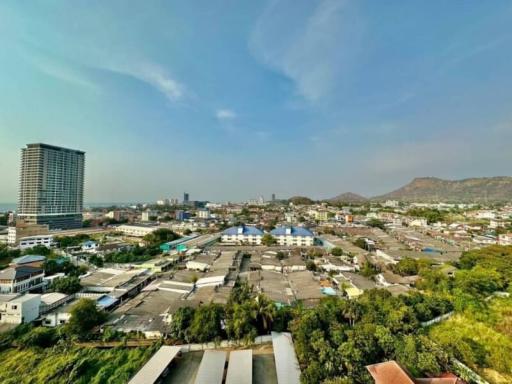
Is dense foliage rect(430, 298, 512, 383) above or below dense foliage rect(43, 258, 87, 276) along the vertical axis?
below

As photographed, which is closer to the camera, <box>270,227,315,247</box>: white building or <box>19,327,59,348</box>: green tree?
<box>19,327,59,348</box>: green tree

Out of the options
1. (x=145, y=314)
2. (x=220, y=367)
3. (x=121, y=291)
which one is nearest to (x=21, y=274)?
(x=121, y=291)

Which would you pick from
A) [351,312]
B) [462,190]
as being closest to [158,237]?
[351,312]

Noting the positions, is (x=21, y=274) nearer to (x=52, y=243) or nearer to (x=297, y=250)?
(x=52, y=243)

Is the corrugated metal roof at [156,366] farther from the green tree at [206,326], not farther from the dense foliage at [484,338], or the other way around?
the dense foliage at [484,338]

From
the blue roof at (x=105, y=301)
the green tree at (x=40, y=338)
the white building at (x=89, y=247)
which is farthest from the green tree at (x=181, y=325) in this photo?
the white building at (x=89, y=247)

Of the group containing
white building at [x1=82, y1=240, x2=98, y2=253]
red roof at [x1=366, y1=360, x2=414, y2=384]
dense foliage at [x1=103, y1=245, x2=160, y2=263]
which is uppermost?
white building at [x1=82, y1=240, x2=98, y2=253]

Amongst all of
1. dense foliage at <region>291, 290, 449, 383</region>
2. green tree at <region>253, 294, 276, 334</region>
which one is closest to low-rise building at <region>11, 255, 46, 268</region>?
green tree at <region>253, 294, 276, 334</region>

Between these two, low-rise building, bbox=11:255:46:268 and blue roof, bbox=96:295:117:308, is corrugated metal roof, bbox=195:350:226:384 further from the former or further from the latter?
low-rise building, bbox=11:255:46:268
